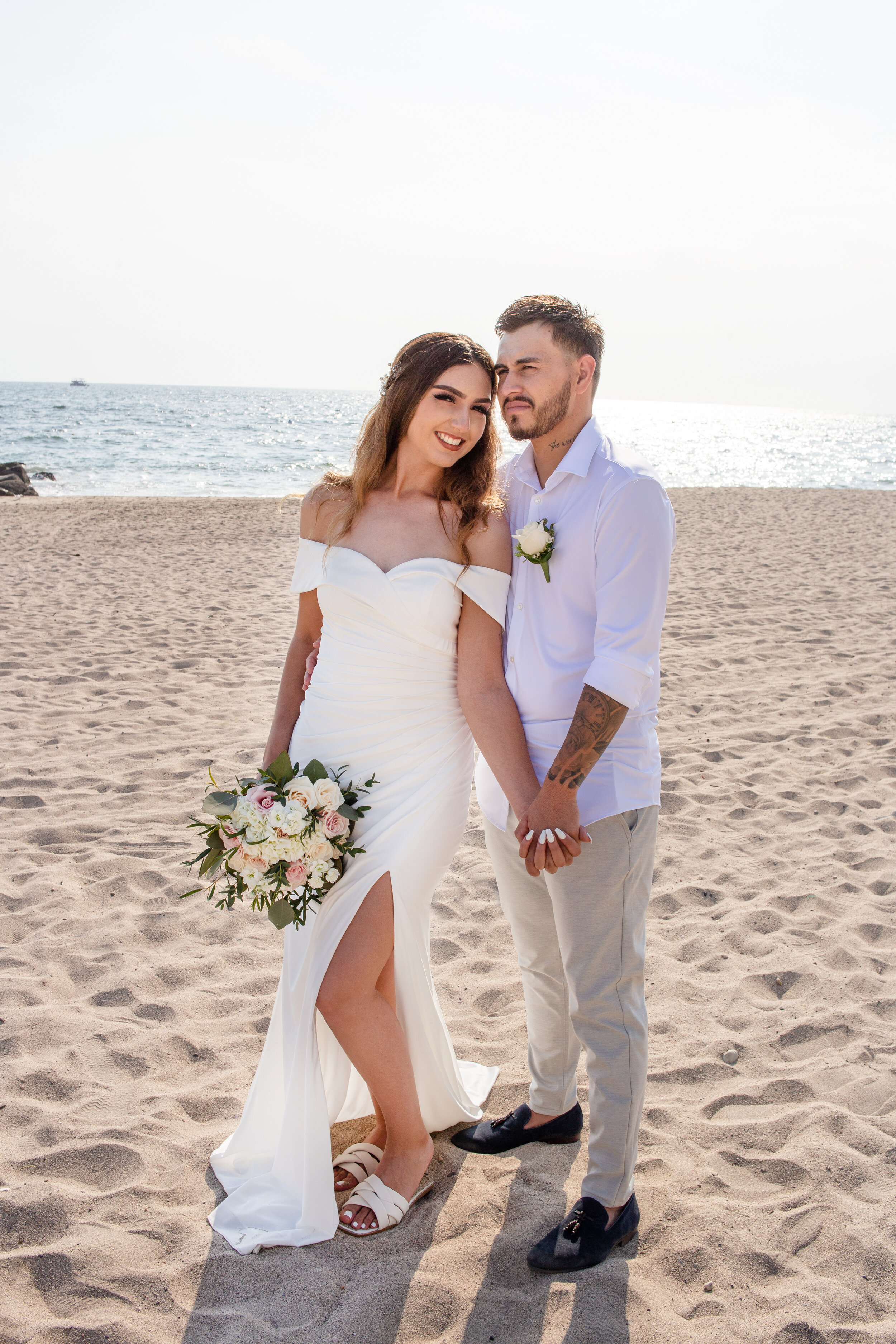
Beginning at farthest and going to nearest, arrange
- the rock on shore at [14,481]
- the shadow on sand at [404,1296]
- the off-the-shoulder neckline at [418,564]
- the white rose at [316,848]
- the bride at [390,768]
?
the rock on shore at [14,481] → the off-the-shoulder neckline at [418,564] → the bride at [390,768] → the white rose at [316,848] → the shadow on sand at [404,1296]

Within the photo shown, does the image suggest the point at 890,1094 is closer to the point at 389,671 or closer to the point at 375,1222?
the point at 375,1222

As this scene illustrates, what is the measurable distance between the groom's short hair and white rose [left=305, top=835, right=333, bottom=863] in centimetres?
143

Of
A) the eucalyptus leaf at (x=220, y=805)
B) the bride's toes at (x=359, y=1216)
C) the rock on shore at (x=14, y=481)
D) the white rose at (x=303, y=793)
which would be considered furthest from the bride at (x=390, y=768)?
the rock on shore at (x=14, y=481)

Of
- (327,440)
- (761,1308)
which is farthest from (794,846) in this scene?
(327,440)

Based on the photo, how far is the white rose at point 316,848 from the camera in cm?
244

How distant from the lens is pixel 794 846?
4801mm

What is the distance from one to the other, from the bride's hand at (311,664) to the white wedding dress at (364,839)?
9 cm

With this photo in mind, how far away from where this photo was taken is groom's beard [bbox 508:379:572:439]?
8.01ft

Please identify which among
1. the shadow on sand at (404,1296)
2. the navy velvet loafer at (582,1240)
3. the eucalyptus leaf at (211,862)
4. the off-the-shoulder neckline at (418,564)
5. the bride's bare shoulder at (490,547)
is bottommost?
the shadow on sand at (404,1296)

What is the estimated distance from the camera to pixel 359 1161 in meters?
2.74

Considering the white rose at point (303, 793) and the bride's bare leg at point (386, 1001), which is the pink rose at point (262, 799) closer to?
the white rose at point (303, 793)

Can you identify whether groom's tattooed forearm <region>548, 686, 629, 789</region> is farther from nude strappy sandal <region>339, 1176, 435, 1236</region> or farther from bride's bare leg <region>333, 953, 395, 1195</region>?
nude strappy sandal <region>339, 1176, 435, 1236</region>

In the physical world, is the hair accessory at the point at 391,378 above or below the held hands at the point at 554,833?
above

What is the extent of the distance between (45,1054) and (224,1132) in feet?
2.51
